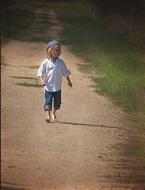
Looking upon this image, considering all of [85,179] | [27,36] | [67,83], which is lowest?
[85,179]

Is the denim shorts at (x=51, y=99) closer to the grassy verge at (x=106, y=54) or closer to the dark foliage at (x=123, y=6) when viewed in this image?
the grassy verge at (x=106, y=54)

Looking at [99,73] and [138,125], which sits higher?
[99,73]

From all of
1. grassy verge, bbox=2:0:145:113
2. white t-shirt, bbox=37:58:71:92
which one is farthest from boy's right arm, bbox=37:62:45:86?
grassy verge, bbox=2:0:145:113

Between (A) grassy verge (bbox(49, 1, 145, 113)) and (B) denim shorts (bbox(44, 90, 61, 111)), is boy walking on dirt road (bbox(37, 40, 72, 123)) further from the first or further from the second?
(A) grassy verge (bbox(49, 1, 145, 113))

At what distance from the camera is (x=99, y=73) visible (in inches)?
150

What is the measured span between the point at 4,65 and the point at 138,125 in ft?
3.59

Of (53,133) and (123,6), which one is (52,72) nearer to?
(53,133)

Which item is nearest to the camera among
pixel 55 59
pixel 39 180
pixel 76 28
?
pixel 39 180

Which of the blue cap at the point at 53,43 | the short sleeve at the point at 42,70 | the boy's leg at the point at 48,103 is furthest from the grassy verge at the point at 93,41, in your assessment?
the boy's leg at the point at 48,103

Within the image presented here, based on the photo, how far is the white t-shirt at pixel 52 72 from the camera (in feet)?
11.3

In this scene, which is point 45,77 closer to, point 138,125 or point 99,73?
point 99,73

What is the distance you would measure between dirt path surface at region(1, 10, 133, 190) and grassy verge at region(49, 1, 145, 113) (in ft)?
0.43

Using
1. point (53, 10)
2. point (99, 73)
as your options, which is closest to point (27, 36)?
point (53, 10)

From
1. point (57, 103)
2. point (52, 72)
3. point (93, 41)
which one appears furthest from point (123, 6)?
point (57, 103)
